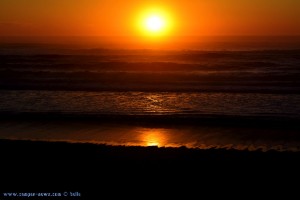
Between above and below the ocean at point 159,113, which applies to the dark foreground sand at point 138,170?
below

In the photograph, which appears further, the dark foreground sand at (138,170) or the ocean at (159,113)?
the ocean at (159,113)

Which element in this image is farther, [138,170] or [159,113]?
[159,113]

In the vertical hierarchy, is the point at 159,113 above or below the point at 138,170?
above

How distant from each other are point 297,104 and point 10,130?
12.9 metres

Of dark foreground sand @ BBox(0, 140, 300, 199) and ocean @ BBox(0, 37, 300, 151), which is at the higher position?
ocean @ BBox(0, 37, 300, 151)

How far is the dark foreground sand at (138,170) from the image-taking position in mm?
7893

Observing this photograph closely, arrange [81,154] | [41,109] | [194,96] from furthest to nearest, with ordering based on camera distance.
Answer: [194,96] < [41,109] < [81,154]

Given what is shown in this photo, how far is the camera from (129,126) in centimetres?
1617

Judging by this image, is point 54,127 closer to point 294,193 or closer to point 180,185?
point 180,185

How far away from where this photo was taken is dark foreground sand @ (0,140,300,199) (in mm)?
7893

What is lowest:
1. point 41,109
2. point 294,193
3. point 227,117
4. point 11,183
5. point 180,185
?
point 294,193

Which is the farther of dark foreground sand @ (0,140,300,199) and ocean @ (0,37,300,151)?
ocean @ (0,37,300,151)

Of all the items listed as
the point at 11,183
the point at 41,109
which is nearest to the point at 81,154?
the point at 11,183

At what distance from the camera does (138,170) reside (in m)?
8.88
